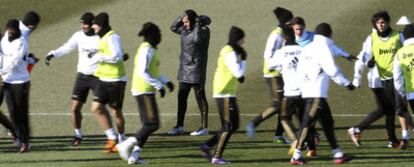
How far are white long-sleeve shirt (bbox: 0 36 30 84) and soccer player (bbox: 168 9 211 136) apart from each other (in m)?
3.06

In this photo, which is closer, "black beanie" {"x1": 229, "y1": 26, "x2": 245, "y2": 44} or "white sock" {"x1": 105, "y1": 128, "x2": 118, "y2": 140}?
"black beanie" {"x1": 229, "y1": 26, "x2": 245, "y2": 44}

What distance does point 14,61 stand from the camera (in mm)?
17000

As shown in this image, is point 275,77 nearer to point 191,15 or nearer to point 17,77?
point 191,15

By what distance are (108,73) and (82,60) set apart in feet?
3.83

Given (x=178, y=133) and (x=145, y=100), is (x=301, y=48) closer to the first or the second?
(x=145, y=100)

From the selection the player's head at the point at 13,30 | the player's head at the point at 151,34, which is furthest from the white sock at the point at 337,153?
the player's head at the point at 13,30

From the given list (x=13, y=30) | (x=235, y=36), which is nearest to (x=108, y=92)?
(x=13, y=30)

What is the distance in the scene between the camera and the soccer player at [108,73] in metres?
16.5

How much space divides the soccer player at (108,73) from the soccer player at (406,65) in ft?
13.4

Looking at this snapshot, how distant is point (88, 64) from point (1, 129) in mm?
2667

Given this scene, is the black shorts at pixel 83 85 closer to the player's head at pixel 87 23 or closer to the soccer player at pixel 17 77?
the player's head at pixel 87 23

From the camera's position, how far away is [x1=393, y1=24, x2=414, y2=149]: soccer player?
16.6 meters

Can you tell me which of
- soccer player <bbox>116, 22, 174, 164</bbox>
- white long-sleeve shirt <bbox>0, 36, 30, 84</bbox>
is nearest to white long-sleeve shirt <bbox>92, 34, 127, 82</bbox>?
soccer player <bbox>116, 22, 174, 164</bbox>

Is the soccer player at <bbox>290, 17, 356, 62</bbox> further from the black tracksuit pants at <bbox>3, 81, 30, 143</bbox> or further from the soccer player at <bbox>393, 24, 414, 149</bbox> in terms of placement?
the black tracksuit pants at <bbox>3, 81, 30, 143</bbox>
